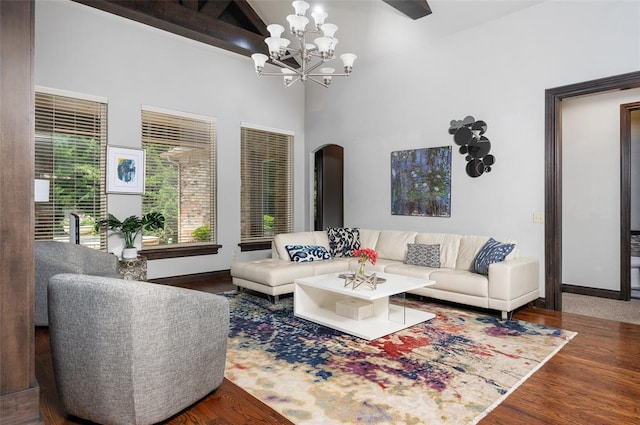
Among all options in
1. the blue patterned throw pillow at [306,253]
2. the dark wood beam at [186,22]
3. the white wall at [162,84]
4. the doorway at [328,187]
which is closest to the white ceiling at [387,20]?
the dark wood beam at [186,22]

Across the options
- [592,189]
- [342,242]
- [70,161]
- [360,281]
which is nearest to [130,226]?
[70,161]

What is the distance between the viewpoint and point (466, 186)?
5105 mm

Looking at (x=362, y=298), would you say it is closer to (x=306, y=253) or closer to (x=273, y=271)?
(x=273, y=271)

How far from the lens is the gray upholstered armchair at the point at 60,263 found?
3.49 m

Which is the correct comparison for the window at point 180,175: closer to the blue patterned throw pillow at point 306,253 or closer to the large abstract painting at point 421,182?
the blue patterned throw pillow at point 306,253

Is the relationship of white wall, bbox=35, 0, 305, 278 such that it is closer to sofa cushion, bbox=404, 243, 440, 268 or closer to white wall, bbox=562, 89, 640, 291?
sofa cushion, bbox=404, 243, 440, 268

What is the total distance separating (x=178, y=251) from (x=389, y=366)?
3825mm

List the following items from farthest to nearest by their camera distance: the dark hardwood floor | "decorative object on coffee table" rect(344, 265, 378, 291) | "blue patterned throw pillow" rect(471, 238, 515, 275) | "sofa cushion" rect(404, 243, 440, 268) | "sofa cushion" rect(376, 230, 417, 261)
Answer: "sofa cushion" rect(376, 230, 417, 261) → "sofa cushion" rect(404, 243, 440, 268) → "blue patterned throw pillow" rect(471, 238, 515, 275) → "decorative object on coffee table" rect(344, 265, 378, 291) → the dark hardwood floor

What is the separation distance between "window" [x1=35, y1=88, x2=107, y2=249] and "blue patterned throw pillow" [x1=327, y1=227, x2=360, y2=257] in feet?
9.83

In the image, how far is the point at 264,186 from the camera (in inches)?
266

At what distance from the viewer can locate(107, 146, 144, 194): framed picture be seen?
5004 millimetres

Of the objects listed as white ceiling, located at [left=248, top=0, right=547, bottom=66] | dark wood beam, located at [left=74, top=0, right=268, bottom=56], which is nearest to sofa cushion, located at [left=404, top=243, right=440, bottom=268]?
white ceiling, located at [left=248, top=0, right=547, bottom=66]

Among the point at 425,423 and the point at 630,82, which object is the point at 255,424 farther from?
the point at 630,82

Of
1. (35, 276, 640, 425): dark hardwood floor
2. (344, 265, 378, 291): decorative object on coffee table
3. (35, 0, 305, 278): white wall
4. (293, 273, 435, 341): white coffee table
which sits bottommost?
(35, 276, 640, 425): dark hardwood floor
